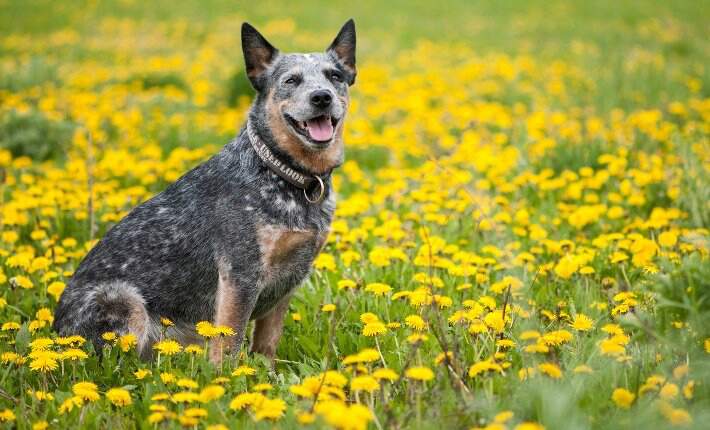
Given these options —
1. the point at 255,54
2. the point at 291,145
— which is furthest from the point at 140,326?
the point at 255,54

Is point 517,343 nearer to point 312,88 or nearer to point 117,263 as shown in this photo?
point 312,88

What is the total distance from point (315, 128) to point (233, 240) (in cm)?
78

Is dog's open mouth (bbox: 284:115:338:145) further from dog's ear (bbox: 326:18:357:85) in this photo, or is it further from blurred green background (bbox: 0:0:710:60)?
blurred green background (bbox: 0:0:710:60)

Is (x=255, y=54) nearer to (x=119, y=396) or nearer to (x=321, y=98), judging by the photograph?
(x=321, y=98)

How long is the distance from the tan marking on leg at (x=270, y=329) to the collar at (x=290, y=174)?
620mm

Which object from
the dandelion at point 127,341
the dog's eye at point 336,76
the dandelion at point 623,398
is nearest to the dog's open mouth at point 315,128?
the dog's eye at point 336,76

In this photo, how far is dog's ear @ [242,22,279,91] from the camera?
431 centimetres

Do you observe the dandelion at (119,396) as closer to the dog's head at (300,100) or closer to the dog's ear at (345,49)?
the dog's head at (300,100)

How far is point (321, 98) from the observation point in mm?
4020

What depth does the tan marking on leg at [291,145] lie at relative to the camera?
4.04 m

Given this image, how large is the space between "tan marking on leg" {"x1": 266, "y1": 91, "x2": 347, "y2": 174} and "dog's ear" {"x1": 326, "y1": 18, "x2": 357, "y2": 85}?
68 cm

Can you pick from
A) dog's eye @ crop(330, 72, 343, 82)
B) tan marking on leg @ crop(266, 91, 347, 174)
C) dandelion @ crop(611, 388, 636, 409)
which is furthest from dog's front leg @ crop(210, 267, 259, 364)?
dandelion @ crop(611, 388, 636, 409)

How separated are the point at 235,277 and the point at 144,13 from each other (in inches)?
679

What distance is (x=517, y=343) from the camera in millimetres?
3463
